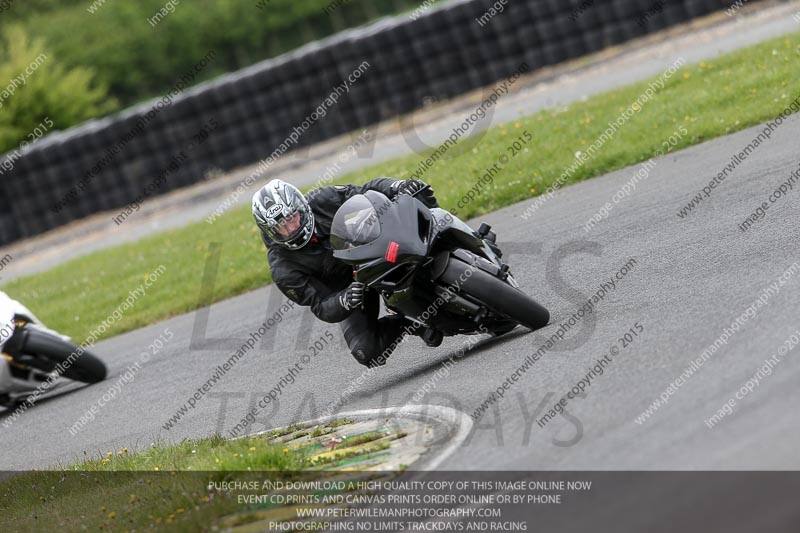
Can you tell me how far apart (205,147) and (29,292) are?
527cm

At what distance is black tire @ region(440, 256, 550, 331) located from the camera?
7.63 m

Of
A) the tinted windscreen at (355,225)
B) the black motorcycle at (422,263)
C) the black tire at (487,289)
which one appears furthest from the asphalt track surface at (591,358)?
the tinted windscreen at (355,225)

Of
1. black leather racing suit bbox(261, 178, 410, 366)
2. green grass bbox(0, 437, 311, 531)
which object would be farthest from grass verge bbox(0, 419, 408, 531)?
black leather racing suit bbox(261, 178, 410, 366)

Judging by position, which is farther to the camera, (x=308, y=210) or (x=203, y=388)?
(x=203, y=388)

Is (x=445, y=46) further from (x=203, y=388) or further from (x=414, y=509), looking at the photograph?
(x=414, y=509)

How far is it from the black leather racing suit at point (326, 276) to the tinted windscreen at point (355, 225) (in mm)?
542

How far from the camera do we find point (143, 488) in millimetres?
7164

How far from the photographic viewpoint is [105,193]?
22.4 meters

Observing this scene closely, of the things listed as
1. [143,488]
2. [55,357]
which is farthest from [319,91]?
[143,488]

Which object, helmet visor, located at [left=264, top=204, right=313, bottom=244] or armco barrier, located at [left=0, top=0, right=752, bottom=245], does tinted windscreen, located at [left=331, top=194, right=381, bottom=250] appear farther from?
armco barrier, located at [left=0, top=0, right=752, bottom=245]

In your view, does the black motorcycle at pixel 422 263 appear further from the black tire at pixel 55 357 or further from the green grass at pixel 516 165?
the green grass at pixel 516 165

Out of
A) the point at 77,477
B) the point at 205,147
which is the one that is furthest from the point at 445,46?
the point at 77,477

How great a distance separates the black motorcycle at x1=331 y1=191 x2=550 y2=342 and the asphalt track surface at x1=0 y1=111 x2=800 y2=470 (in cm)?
42

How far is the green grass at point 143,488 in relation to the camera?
6387 mm
